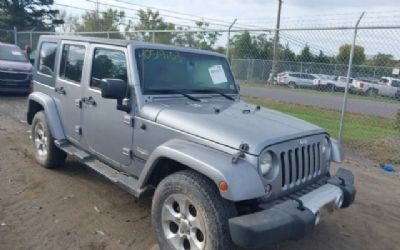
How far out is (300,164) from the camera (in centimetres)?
354

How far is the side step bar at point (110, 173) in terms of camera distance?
154 inches

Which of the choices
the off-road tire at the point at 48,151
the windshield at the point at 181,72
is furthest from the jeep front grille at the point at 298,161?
the off-road tire at the point at 48,151

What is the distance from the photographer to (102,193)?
5.04 meters

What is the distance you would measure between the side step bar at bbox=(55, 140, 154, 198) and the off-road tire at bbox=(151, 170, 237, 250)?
1.61ft

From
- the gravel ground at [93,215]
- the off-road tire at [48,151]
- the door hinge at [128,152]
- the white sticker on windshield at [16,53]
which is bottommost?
the gravel ground at [93,215]

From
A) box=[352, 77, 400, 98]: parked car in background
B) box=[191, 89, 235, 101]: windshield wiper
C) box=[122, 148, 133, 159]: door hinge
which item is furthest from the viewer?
box=[352, 77, 400, 98]: parked car in background

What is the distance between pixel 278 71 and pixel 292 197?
17.0 meters

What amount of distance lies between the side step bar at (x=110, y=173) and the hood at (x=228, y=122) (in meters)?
0.70

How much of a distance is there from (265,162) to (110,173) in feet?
6.25

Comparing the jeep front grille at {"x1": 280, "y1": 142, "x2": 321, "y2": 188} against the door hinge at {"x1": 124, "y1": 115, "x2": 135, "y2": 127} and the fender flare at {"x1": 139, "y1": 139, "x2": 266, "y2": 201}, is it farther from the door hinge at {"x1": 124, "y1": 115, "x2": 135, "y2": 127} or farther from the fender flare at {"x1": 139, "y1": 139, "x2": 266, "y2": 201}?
the door hinge at {"x1": 124, "y1": 115, "x2": 135, "y2": 127}

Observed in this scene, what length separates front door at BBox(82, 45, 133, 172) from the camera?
4242 mm

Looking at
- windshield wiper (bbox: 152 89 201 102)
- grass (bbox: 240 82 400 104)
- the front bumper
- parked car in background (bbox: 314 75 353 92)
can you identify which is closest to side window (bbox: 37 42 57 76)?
windshield wiper (bbox: 152 89 201 102)

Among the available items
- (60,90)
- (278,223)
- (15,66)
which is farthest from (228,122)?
(15,66)

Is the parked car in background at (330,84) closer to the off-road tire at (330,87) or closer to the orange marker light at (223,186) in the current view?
the off-road tire at (330,87)
